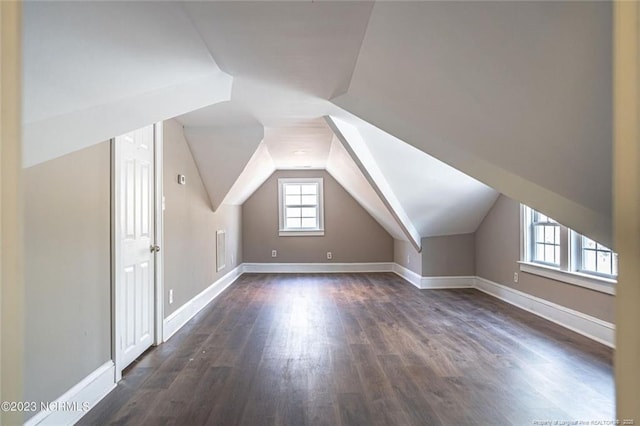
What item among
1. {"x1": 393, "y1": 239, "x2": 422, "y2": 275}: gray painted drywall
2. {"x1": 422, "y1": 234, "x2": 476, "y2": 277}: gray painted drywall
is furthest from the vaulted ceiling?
{"x1": 393, "y1": 239, "x2": 422, "y2": 275}: gray painted drywall

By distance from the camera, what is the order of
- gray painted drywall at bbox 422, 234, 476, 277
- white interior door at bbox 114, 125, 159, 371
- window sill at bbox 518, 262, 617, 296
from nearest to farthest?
white interior door at bbox 114, 125, 159, 371, window sill at bbox 518, 262, 617, 296, gray painted drywall at bbox 422, 234, 476, 277

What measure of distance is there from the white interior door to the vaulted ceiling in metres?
0.69

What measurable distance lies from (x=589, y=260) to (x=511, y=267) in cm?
129

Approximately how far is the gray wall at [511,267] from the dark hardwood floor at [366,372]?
30 centimetres

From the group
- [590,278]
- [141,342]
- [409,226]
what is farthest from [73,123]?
[409,226]

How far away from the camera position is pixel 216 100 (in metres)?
2.63

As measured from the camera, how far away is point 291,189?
778cm

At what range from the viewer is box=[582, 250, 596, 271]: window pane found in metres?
3.47

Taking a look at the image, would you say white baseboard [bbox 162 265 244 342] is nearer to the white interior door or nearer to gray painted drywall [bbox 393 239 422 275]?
the white interior door

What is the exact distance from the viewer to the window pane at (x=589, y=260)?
3.47m

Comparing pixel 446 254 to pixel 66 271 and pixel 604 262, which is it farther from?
pixel 66 271

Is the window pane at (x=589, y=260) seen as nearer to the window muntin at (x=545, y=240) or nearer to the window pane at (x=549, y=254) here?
the window muntin at (x=545, y=240)

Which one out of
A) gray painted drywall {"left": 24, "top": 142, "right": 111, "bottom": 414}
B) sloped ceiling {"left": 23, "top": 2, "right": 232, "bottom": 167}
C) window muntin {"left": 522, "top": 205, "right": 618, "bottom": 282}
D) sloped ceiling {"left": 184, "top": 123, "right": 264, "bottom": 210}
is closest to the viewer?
sloped ceiling {"left": 23, "top": 2, "right": 232, "bottom": 167}

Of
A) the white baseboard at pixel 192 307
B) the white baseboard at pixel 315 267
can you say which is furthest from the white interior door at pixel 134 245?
the white baseboard at pixel 315 267
